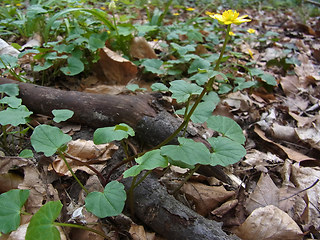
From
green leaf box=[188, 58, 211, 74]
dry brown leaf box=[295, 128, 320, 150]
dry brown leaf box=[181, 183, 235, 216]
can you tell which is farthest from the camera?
green leaf box=[188, 58, 211, 74]

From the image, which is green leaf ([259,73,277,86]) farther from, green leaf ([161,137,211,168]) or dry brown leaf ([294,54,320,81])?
green leaf ([161,137,211,168])

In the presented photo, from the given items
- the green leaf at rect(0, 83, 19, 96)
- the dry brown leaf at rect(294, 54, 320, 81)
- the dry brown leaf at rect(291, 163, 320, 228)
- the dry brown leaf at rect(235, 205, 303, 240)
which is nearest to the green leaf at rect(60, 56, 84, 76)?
the green leaf at rect(0, 83, 19, 96)

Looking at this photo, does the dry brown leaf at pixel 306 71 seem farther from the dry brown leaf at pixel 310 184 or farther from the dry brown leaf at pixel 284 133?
the dry brown leaf at pixel 310 184

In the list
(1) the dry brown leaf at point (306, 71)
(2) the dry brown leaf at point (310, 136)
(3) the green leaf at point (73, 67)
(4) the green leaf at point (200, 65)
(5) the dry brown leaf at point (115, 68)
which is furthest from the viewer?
(1) the dry brown leaf at point (306, 71)

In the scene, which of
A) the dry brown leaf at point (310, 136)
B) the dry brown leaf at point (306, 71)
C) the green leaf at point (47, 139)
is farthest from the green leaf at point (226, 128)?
the dry brown leaf at point (306, 71)

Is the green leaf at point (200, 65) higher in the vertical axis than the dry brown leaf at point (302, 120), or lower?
higher

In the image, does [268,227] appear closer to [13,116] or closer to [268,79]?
[13,116]
